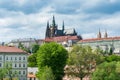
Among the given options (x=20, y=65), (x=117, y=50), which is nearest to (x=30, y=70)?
(x=20, y=65)

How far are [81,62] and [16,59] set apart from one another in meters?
27.2

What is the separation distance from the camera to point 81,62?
74125mm

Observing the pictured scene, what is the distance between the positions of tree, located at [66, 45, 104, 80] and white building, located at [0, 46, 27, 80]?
23.9 m

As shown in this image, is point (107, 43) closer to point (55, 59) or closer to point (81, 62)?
point (55, 59)

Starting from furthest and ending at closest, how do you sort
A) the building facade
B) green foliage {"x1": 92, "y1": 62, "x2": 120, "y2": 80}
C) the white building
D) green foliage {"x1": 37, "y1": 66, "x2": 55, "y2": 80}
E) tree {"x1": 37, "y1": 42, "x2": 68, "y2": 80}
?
the building facade → the white building → tree {"x1": 37, "y1": 42, "x2": 68, "y2": 80} → green foliage {"x1": 37, "y1": 66, "x2": 55, "y2": 80} → green foliage {"x1": 92, "y1": 62, "x2": 120, "y2": 80}

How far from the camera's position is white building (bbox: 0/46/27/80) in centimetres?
9569

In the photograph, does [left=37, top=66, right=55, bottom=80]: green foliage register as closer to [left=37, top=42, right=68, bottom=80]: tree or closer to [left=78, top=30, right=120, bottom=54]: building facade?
[left=37, top=42, right=68, bottom=80]: tree

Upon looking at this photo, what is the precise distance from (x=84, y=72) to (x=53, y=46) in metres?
8.45

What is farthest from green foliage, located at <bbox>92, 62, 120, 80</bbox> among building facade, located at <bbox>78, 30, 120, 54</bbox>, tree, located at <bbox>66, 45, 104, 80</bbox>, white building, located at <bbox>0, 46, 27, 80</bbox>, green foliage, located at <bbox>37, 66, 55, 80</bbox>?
building facade, located at <bbox>78, 30, 120, 54</bbox>

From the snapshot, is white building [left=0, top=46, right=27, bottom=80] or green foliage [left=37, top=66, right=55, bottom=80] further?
white building [left=0, top=46, right=27, bottom=80]

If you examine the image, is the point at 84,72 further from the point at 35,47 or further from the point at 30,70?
the point at 35,47

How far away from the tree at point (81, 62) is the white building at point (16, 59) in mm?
23928

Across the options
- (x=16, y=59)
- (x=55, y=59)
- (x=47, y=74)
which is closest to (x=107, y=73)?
(x=47, y=74)

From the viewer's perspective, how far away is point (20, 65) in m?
97.4
